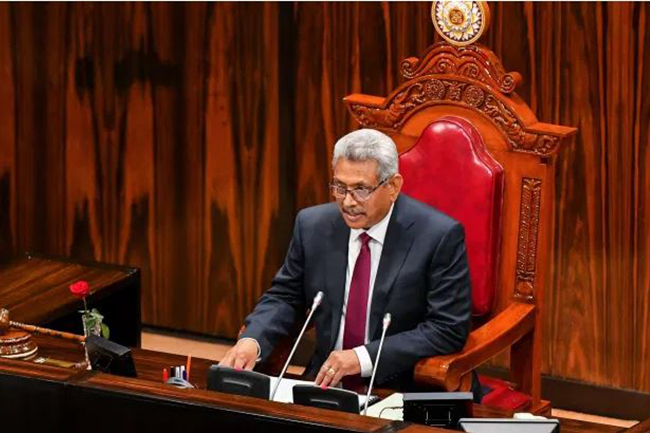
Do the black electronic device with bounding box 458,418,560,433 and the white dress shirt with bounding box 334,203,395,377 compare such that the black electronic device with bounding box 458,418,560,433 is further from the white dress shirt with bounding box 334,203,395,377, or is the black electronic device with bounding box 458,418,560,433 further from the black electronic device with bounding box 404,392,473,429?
the white dress shirt with bounding box 334,203,395,377

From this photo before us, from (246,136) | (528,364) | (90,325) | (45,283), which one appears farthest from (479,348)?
(246,136)

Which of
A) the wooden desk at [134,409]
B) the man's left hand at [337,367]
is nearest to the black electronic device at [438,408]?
the wooden desk at [134,409]

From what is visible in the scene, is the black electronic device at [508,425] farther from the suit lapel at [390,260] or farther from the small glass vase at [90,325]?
the small glass vase at [90,325]

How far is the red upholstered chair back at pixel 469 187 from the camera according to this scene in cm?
399

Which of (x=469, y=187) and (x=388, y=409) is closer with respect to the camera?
(x=388, y=409)

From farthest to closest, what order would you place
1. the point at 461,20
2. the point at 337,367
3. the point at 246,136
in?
the point at 246,136
the point at 461,20
the point at 337,367

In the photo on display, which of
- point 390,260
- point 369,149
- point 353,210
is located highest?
point 369,149

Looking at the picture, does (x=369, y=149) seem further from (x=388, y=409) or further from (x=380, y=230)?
(x=388, y=409)

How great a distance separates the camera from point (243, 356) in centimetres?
370

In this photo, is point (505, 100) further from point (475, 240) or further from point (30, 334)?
point (30, 334)

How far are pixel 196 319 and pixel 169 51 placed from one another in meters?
1.02

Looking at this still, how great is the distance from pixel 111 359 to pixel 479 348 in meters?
0.96

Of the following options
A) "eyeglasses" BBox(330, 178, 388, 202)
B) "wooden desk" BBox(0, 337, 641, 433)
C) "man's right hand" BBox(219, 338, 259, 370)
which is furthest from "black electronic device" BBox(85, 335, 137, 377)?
"eyeglasses" BBox(330, 178, 388, 202)

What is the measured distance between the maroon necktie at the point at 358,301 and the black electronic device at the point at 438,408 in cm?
76
